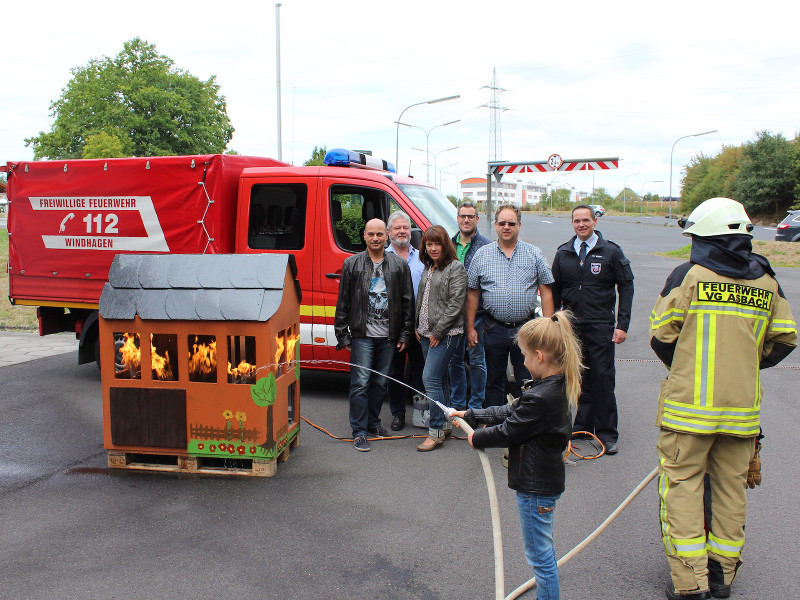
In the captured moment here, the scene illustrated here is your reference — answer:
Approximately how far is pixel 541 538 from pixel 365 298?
296 cm

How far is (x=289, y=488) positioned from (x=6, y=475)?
2.17 meters

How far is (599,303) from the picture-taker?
5.22 m

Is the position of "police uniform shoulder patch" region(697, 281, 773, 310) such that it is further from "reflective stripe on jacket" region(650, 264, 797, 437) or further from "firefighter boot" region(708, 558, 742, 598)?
"firefighter boot" region(708, 558, 742, 598)

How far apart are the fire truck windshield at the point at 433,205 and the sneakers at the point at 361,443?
87.2 inches

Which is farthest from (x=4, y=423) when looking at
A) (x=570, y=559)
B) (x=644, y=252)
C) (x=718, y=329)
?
(x=644, y=252)

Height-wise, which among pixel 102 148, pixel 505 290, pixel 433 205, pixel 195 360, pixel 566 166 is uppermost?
pixel 102 148

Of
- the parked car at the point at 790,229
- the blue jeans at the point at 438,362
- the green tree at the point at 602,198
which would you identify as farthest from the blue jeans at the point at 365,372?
the green tree at the point at 602,198

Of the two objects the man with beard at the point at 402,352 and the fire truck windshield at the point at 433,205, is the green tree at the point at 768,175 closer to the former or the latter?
the fire truck windshield at the point at 433,205

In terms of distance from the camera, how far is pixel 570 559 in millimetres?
3492

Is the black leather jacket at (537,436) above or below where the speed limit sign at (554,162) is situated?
below

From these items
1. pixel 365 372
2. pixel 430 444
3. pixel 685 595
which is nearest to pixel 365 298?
pixel 365 372

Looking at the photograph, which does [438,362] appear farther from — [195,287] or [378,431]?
[195,287]

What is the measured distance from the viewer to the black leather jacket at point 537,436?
107 inches

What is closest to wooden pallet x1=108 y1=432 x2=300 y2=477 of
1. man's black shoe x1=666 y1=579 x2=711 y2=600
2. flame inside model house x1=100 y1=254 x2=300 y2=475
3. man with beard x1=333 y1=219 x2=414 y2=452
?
flame inside model house x1=100 y1=254 x2=300 y2=475
